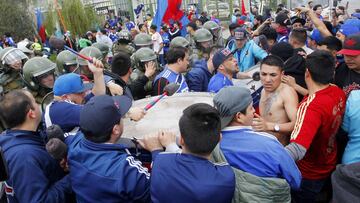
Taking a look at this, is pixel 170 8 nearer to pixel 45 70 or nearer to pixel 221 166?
pixel 45 70

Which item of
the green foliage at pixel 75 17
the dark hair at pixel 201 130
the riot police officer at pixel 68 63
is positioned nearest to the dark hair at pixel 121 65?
the riot police officer at pixel 68 63

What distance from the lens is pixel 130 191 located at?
8.00ft

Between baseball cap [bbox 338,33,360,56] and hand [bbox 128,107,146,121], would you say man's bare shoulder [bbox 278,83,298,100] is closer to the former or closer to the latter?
baseball cap [bbox 338,33,360,56]

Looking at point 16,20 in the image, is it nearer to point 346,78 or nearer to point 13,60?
point 13,60

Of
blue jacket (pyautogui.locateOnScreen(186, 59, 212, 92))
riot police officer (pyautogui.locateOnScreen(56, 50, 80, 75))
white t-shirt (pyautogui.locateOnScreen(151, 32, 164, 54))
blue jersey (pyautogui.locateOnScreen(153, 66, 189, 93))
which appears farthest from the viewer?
white t-shirt (pyautogui.locateOnScreen(151, 32, 164, 54))

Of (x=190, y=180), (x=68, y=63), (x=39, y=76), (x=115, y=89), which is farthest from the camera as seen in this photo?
(x=68, y=63)

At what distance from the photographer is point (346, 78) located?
3961 mm

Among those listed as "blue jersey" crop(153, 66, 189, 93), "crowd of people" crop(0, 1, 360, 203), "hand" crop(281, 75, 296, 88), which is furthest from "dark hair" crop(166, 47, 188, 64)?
"hand" crop(281, 75, 296, 88)

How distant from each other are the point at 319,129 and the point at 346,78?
3.33ft

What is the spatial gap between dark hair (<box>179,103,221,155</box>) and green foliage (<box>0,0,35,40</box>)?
27163 mm

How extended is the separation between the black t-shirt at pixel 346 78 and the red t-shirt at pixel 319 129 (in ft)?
1.44

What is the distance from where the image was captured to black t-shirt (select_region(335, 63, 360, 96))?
12.5 ft

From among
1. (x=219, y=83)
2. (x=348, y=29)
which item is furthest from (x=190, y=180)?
(x=348, y=29)

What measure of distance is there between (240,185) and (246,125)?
1.50 ft
